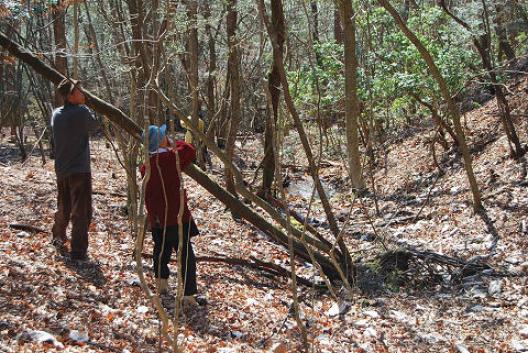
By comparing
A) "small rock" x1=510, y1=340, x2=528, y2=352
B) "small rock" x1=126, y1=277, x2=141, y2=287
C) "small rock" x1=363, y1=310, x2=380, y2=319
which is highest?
"small rock" x1=126, y1=277, x2=141, y2=287

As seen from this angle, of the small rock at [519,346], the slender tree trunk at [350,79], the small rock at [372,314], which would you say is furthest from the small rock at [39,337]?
the slender tree trunk at [350,79]

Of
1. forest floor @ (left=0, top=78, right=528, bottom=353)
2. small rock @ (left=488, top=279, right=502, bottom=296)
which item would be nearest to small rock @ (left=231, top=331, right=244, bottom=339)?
forest floor @ (left=0, top=78, right=528, bottom=353)

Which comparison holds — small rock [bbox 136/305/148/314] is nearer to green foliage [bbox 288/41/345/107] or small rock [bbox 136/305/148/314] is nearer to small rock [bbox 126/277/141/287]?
small rock [bbox 126/277/141/287]

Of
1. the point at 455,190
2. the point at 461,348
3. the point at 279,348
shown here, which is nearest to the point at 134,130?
the point at 279,348

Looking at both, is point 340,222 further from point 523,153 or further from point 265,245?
point 523,153

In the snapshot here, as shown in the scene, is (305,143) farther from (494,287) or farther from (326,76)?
(326,76)

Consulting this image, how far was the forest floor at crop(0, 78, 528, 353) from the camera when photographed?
5262 mm

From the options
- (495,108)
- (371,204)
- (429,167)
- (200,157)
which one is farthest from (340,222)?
(495,108)

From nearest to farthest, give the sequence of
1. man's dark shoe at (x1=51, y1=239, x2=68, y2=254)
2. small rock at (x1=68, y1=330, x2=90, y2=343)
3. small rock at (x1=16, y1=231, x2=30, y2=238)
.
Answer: small rock at (x1=68, y1=330, x2=90, y2=343) → man's dark shoe at (x1=51, y1=239, x2=68, y2=254) → small rock at (x1=16, y1=231, x2=30, y2=238)

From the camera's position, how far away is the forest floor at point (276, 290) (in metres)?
5.26

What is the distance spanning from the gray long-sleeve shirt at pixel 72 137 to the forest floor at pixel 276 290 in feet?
3.41

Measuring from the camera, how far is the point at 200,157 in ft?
43.9

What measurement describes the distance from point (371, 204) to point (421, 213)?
1868mm

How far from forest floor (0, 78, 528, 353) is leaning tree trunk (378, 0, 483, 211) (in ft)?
1.92
